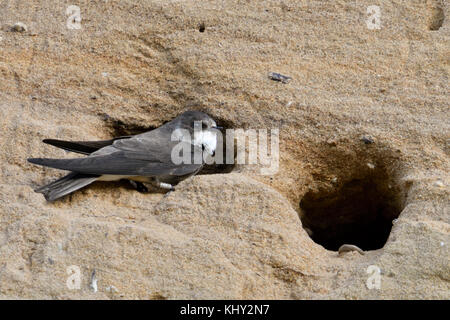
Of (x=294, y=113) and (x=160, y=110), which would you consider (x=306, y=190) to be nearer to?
(x=294, y=113)

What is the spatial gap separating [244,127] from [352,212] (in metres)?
0.84

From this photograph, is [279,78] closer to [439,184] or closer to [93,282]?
[439,184]

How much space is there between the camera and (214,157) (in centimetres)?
397

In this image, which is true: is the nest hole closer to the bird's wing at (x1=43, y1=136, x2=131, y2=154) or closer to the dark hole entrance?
the dark hole entrance

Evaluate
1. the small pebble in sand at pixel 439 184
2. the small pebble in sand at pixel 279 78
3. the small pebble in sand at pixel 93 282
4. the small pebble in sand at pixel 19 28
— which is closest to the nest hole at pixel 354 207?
the small pebble in sand at pixel 439 184

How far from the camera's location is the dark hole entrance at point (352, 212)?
12.6 ft

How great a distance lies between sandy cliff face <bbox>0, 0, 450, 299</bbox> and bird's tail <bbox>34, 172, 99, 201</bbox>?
5 centimetres

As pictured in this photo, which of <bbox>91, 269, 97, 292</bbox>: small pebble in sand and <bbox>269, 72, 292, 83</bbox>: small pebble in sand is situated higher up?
<bbox>269, 72, 292, 83</bbox>: small pebble in sand

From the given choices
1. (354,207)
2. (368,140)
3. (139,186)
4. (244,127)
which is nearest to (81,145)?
(139,186)

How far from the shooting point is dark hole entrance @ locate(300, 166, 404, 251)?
3.84m

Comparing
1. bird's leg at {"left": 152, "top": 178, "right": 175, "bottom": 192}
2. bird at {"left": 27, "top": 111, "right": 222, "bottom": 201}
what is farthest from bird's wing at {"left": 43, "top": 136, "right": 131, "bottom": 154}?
bird's leg at {"left": 152, "top": 178, "right": 175, "bottom": 192}

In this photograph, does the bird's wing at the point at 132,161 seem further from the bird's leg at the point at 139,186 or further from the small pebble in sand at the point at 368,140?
the small pebble in sand at the point at 368,140

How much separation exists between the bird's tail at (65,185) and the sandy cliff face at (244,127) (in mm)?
53

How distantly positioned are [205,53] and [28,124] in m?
1.10
